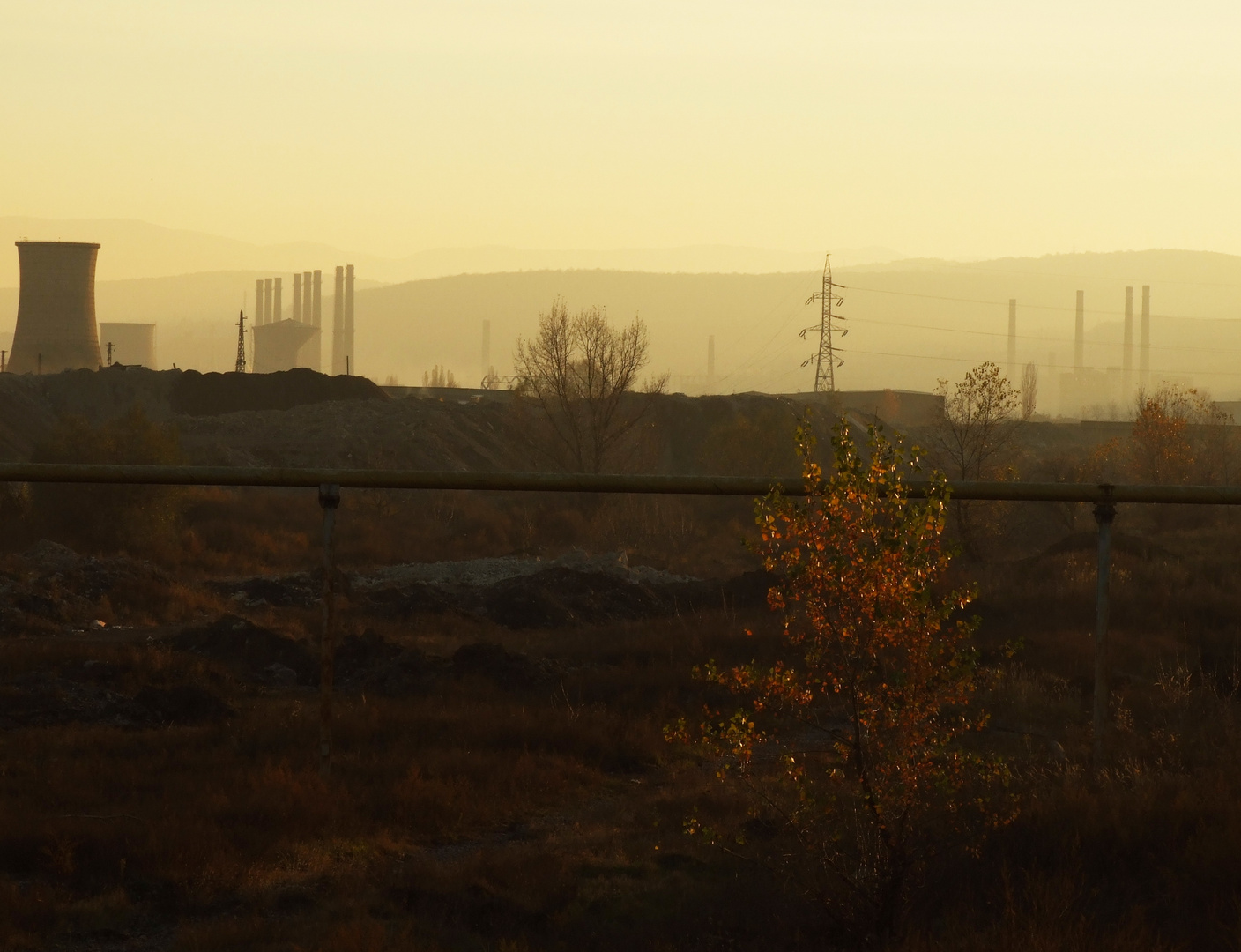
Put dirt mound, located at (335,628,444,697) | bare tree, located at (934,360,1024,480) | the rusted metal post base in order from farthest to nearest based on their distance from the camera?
bare tree, located at (934,360,1024,480), dirt mound, located at (335,628,444,697), the rusted metal post base

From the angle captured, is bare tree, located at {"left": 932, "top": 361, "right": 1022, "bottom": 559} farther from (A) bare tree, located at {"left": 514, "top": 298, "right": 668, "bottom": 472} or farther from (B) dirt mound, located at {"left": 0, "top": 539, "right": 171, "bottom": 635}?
(A) bare tree, located at {"left": 514, "top": 298, "right": 668, "bottom": 472}

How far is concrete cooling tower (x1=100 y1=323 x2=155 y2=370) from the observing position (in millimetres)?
138375

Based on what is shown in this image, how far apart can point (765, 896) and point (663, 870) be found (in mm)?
1240

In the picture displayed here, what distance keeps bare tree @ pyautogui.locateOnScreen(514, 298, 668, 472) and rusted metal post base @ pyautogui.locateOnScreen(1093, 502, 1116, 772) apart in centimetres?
3608

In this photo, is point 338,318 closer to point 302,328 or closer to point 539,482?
point 302,328

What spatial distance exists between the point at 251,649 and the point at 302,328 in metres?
120

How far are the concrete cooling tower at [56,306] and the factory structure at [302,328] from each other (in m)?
46.8

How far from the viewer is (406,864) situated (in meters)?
7.51

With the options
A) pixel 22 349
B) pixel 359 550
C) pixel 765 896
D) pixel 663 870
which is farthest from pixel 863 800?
pixel 22 349

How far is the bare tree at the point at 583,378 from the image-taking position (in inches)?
→ 1779

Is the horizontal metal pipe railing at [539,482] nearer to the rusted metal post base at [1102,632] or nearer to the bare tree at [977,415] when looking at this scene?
the rusted metal post base at [1102,632]

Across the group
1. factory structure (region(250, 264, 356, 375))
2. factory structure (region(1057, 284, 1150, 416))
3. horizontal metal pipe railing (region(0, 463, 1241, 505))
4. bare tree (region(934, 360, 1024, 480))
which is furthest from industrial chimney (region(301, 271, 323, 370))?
horizontal metal pipe railing (region(0, 463, 1241, 505))

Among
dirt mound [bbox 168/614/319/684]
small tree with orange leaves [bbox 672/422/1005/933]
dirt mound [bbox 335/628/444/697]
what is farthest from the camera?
dirt mound [bbox 168/614/319/684]

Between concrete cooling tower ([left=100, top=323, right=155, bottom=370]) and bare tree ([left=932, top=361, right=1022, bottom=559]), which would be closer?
bare tree ([left=932, top=361, right=1022, bottom=559])
